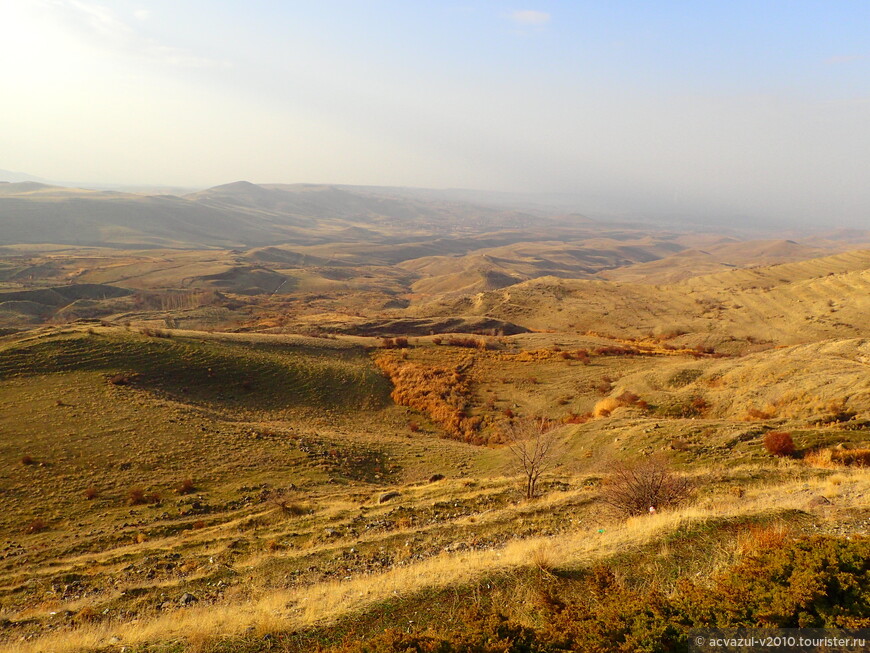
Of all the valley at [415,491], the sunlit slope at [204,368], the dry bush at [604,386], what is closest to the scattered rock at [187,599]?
the valley at [415,491]

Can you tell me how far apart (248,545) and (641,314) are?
74.7 m

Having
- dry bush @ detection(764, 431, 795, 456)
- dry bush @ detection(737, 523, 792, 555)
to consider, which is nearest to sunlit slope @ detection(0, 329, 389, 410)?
dry bush @ detection(764, 431, 795, 456)

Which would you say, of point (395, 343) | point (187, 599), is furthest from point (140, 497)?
point (395, 343)

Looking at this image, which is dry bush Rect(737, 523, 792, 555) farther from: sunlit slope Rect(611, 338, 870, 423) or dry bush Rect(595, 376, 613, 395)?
dry bush Rect(595, 376, 613, 395)

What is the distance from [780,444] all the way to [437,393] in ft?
80.8

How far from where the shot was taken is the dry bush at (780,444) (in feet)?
56.6

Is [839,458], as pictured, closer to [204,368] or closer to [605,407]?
[605,407]

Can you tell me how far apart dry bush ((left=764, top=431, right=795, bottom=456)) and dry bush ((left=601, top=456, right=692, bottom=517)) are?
22.0 ft

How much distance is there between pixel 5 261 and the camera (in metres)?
135

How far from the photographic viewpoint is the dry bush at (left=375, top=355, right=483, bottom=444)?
33594mm

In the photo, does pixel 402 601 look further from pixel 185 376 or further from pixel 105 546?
pixel 185 376

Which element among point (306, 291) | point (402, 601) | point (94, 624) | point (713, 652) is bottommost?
point (306, 291)

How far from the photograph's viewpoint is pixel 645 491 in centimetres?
1281

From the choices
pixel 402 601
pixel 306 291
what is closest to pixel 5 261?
pixel 306 291
